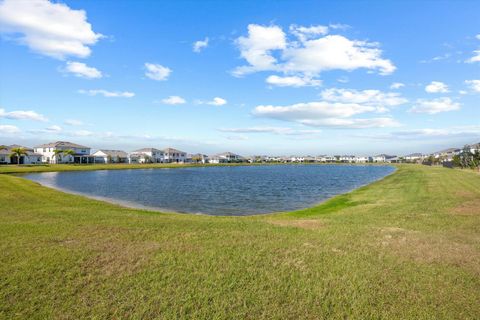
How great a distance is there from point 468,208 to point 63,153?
444ft

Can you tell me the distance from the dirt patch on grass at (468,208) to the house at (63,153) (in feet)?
418

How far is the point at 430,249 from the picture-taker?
1180 centimetres

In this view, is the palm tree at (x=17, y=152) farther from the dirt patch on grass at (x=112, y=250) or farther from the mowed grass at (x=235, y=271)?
the dirt patch on grass at (x=112, y=250)

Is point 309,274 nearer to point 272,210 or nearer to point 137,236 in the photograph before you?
point 137,236

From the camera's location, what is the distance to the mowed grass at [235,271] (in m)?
7.27

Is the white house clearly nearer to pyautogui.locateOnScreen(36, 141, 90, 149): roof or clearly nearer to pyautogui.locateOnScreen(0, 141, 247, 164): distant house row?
pyautogui.locateOnScreen(0, 141, 247, 164): distant house row

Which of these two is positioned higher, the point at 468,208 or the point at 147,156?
the point at 147,156

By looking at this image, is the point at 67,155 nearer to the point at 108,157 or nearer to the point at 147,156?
the point at 108,157

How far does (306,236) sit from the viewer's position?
45.1ft

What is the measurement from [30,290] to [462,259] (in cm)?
1293

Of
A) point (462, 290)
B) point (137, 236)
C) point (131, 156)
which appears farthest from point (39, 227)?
point (131, 156)

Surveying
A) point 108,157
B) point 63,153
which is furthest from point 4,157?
point 108,157

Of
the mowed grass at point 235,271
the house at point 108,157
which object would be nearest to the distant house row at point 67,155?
the house at point 108,157

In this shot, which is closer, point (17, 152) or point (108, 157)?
point (17, 152)
